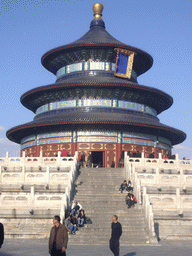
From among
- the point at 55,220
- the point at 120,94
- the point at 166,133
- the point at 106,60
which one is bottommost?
the point at 55,220

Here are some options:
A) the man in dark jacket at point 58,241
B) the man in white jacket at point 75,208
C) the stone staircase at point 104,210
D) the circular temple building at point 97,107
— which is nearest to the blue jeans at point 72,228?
the stone staircase at point 104,210

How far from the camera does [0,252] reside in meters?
13.8

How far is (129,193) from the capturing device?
21.2 m

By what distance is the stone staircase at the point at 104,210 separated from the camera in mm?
17812

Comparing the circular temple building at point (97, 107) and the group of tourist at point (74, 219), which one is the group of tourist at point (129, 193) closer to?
the group of tourist at point (74, 219)

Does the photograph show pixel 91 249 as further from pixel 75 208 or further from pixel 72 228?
pixel 75 208

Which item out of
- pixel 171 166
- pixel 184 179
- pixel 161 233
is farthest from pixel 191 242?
pixel 171 166

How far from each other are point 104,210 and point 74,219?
2.54 meters

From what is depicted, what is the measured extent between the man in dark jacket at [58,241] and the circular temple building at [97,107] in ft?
90.8

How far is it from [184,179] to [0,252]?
12888 mm

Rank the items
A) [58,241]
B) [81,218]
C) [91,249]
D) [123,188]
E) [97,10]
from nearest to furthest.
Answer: [58,241]
[91,249]
[81,218]
[123,188]
[97,10]

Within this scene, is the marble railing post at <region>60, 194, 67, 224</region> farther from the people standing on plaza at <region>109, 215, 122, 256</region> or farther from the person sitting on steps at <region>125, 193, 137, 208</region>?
the people standing on plaza at <region>109, 215, 122, 256</region>

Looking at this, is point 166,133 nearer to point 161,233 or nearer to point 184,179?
point 184,179

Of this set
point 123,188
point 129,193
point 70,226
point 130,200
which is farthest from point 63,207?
point 123,188
